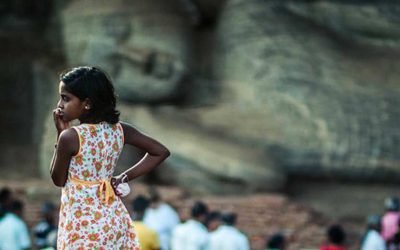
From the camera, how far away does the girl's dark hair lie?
17.4 feet

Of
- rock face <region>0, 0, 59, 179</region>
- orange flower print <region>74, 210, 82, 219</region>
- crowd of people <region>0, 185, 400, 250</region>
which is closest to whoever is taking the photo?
orange flower print <region>74, 210, 82, 219</region>

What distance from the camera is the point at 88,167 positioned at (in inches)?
210

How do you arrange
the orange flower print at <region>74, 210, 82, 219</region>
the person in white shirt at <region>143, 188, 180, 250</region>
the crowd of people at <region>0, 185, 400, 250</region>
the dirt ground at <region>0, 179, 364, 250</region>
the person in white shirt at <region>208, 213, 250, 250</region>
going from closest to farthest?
the orange flower print at <region>74, 210, 82, 219</region> < the crowd of people at <region>0, 185, 400, 250</region> < the person in white shirt at <region>208, 213, 250, 250</region> < the person in white shirt at <region>143, 188, 180, 250</region> < the dirt ground at <region>0, 179, 364, 250</region>

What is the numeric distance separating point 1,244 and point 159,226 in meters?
2.02

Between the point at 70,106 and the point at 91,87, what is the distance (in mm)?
127

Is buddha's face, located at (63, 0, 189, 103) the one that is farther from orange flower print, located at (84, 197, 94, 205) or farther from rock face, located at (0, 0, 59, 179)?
orange flower print, located at (84, 197, 94, 205)

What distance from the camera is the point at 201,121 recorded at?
15453mm

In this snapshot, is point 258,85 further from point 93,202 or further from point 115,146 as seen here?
point 93,202

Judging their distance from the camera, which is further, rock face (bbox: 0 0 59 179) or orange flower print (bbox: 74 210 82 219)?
rock face (bbox: 0 0 59 179)

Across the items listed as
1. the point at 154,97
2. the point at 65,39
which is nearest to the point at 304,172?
the point at 154,97

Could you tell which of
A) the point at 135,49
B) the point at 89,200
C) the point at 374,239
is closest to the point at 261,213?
the point at 135,49

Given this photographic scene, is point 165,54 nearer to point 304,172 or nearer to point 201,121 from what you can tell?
point 201,121

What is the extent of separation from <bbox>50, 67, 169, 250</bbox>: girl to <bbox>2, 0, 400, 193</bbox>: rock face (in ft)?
30.0

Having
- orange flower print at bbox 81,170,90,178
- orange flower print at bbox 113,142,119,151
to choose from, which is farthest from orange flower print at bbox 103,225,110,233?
orange flower print at bbox 113,142,119,151
